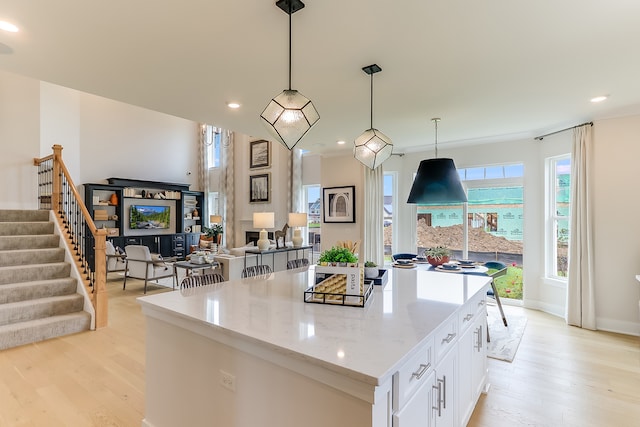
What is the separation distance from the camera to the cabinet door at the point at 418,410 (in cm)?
122

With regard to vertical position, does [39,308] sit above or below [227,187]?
below

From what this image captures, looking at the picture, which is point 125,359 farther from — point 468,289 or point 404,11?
point 404,11

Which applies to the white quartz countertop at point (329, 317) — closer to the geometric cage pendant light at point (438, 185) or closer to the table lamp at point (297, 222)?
the geometric cage pendant light at point (438, 185)

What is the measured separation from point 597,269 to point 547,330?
103 centimetres

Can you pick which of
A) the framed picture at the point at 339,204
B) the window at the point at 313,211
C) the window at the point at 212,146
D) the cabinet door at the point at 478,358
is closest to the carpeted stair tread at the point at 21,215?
the framed picture at the point at 339,204

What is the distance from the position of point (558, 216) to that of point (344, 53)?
14.1 ft

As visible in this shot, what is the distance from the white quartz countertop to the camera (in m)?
1.17

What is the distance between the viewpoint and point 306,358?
3.81ft

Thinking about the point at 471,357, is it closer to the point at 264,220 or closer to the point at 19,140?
the point at 264,220

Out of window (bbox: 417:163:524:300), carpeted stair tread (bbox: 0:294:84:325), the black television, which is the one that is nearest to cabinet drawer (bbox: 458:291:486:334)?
window (bbox: 417:163:524:300)

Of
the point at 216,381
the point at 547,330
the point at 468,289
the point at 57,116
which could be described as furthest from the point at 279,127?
the point at 57,116

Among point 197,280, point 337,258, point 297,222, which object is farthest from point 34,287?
point 337,258

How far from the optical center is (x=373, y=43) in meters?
2.32

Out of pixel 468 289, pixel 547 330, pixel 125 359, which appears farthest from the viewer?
pixel 547 330
